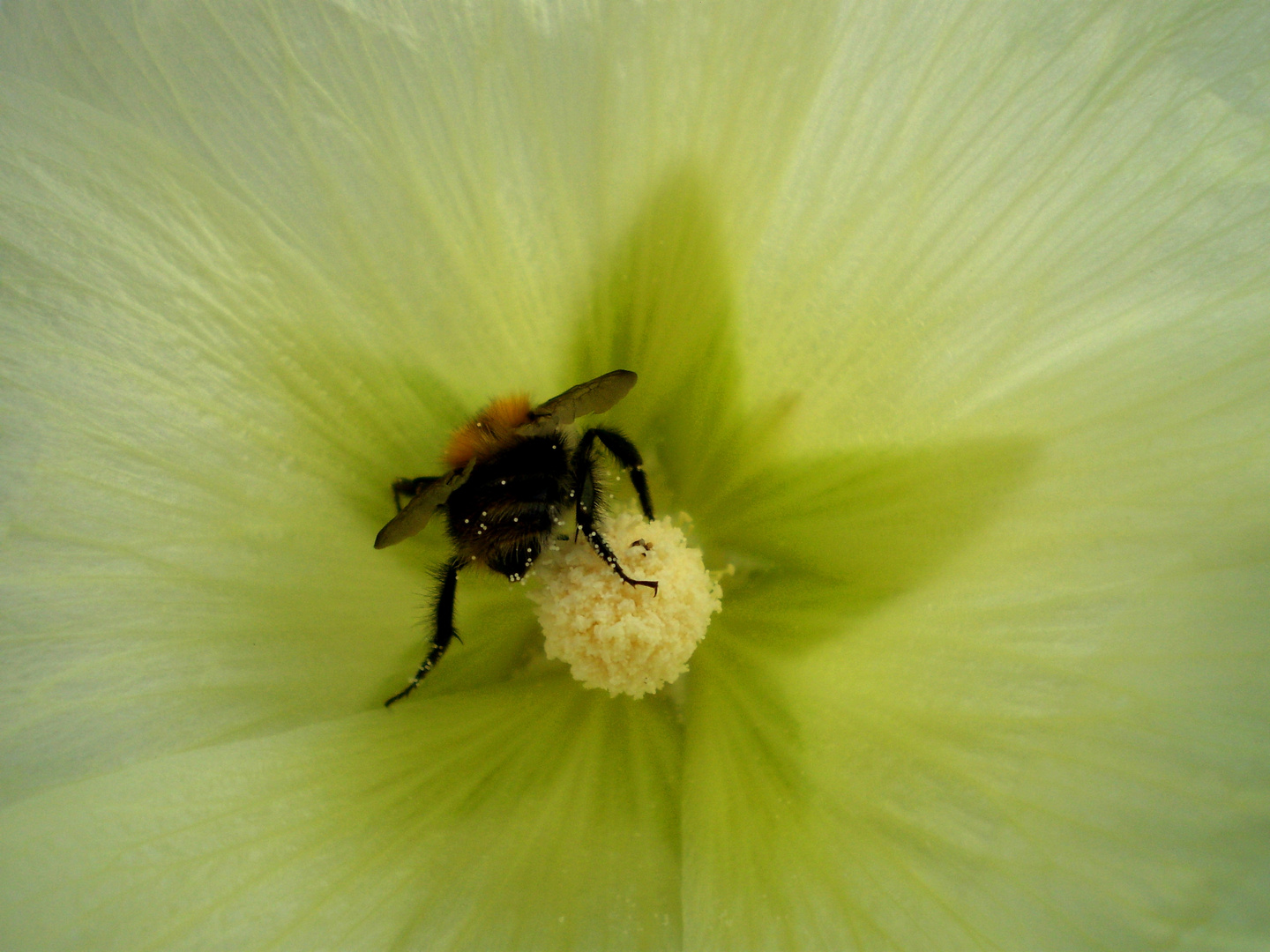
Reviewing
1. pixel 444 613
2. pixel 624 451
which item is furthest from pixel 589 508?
pixel 444 613

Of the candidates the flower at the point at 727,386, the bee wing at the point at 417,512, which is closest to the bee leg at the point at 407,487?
the flower at the point at 727,386

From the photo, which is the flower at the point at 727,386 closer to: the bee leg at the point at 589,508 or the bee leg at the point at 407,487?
the bee leg at the point at 407,487

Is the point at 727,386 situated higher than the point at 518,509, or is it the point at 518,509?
the point at 727,386

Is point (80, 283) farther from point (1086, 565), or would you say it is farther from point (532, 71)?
point (1086, 565)

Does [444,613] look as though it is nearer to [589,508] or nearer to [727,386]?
[589,508]

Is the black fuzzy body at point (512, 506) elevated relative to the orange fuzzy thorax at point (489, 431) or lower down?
lower down

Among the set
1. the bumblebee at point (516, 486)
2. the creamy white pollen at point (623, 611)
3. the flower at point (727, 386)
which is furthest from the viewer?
the creamy white pollen at point (623, 611)
